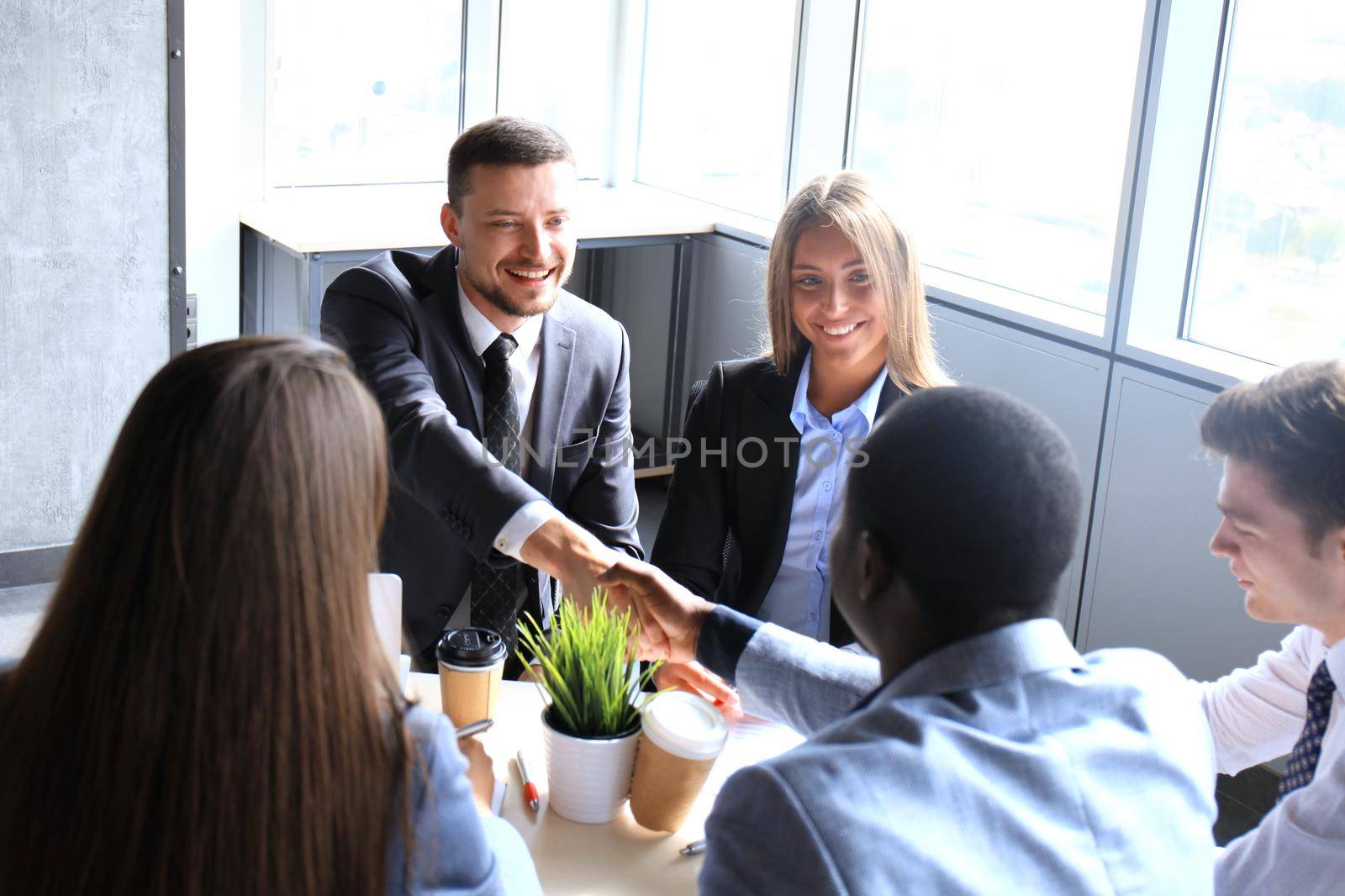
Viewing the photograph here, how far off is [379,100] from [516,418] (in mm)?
2740

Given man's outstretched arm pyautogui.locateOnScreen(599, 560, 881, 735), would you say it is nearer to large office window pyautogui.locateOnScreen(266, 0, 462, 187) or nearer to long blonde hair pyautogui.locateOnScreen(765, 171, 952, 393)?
long blonde hair pyautogui.locateOnScreen(765, 171, 952, 393)

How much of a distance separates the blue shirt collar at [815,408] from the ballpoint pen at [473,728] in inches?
36.1

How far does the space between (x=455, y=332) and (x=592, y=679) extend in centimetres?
107

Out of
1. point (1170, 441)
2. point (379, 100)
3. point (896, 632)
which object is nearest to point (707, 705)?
point (896, 632)

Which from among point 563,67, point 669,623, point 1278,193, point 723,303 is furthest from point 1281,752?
point 563,67

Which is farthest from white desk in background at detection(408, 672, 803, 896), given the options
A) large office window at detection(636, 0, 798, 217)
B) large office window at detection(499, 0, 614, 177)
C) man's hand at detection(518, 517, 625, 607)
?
large office window at detection(499, 0, 614, 177)

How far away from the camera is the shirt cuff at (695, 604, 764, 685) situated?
58.9 inches

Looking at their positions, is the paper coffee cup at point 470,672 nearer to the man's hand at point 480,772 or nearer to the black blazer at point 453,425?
the man's hand at point 480,772

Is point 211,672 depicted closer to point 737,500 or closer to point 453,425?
point 453,425

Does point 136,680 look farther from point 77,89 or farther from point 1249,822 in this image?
point 77,89

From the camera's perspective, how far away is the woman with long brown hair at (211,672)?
79cm

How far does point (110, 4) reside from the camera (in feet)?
10.3

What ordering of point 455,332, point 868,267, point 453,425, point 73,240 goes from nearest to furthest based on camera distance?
point 453,425 → point 868,267 → point 455,332 → point 73,240

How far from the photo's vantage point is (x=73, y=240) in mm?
3266
